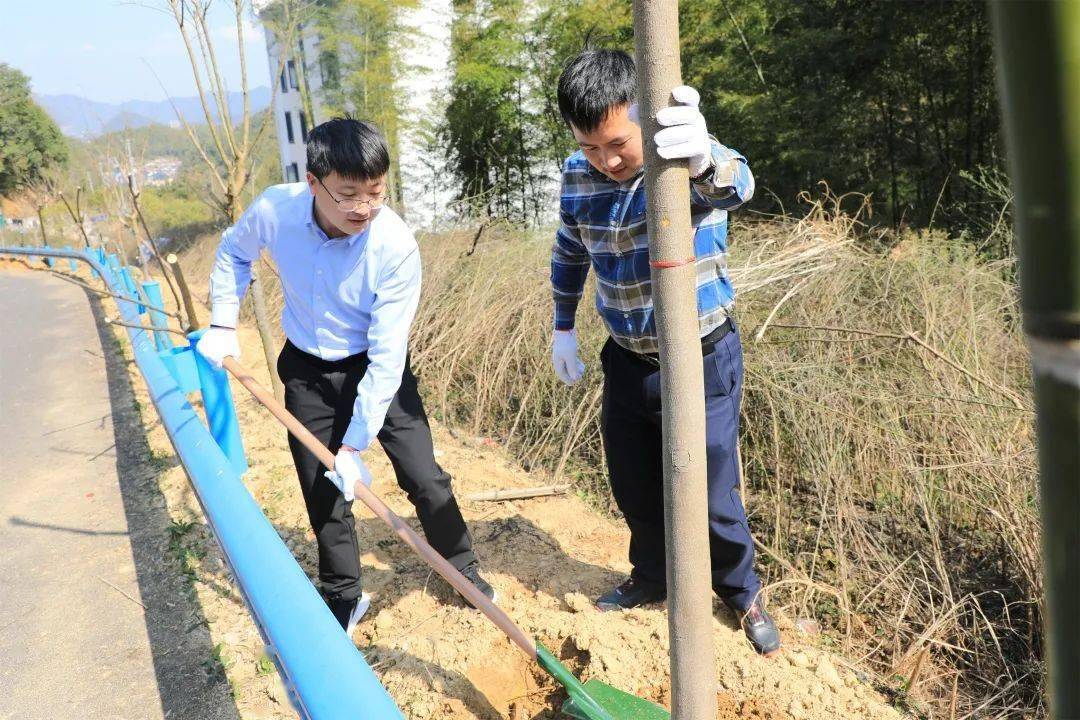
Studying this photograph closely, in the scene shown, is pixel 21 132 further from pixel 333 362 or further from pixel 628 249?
pixel 628 249

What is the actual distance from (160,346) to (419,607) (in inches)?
137

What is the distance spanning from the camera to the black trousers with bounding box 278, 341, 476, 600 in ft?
9.05

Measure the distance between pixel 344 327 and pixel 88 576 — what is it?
1943 millimetres

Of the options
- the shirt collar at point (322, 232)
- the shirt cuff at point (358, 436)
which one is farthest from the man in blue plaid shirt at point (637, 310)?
the shirt cuff at point (358, 436)

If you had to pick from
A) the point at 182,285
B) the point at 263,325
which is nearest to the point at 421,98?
the point at 182,285

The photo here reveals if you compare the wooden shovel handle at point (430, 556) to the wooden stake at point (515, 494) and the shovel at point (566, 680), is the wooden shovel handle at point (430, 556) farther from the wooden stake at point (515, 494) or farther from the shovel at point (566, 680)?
the wooden stake at point (515, 494)

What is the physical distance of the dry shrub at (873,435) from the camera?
2.70m

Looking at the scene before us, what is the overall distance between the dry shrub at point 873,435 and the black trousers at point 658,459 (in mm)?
382

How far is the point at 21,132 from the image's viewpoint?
96.9 feet

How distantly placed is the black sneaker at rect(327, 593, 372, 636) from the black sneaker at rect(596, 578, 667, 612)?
35.8 inches

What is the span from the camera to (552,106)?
1177 centimetres

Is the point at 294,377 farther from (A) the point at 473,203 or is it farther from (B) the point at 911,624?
(A) the point at 473,203

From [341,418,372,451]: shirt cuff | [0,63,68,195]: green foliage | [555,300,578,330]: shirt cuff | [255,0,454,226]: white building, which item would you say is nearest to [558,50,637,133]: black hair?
[555,300,578,330]: shirt cuff

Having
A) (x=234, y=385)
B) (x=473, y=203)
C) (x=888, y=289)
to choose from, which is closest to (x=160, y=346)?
(x=234, y=385)
